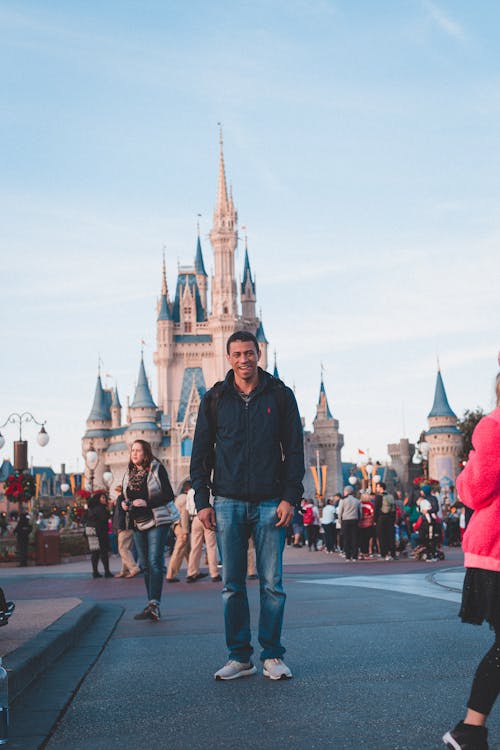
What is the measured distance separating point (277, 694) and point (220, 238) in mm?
101035

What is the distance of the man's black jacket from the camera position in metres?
5.78

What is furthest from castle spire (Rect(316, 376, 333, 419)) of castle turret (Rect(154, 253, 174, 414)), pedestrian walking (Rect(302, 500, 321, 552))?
pedestrian walking (Rect(302, 500, 321, 552))

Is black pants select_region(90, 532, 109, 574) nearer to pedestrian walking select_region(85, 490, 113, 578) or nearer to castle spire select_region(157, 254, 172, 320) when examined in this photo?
pedestrian walking select_region(85, 490, 113, 578)

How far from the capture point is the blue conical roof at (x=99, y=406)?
362 feet

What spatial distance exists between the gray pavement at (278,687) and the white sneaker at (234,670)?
8 centimetres

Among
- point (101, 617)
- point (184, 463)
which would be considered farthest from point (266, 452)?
point (184, 463)

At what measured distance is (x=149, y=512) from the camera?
8.99m

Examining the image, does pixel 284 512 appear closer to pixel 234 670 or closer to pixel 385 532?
pixel 234 670

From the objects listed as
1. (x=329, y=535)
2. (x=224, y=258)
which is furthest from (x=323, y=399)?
(x=329, y=535)

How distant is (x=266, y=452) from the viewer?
580 cm

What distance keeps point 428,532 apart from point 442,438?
3047 inches

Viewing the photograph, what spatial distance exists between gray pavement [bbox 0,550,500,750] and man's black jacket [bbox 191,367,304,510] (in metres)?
0.96

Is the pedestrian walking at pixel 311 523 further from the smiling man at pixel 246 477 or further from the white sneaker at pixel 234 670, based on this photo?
the white sneaker at pixel 234 670

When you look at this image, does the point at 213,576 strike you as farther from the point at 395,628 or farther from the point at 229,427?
the point at 229,427
